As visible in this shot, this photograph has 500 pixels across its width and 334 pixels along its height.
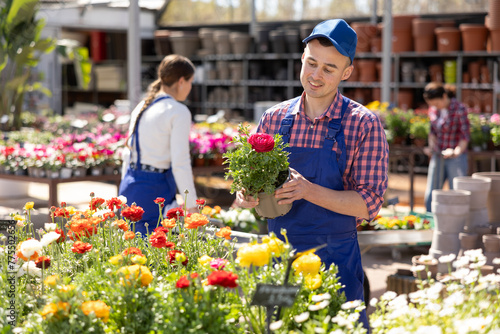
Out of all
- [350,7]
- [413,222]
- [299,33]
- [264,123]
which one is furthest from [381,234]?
[350,7]

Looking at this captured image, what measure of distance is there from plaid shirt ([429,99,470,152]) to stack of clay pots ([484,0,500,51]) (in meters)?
3.82

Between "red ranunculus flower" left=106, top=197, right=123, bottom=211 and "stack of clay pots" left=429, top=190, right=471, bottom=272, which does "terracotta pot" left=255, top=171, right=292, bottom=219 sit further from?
"stack of clay pots" left=429, top=190, right=471, bottom=272

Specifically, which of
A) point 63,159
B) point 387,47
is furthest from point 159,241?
point 387,47

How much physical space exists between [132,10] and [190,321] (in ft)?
17.2

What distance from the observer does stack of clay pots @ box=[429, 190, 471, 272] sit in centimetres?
368

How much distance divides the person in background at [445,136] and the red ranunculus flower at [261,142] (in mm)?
4418

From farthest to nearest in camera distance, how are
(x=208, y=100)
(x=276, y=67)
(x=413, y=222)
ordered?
1. (x=208, y=100)
2. (x=276, y=67)
3. (x=413, y=222)

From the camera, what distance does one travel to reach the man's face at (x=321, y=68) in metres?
2.01

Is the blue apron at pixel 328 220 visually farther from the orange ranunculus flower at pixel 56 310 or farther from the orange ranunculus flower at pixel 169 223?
the orange ranunculus flower at pixel 56 310

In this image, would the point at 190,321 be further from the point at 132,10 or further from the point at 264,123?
the point at 132,10

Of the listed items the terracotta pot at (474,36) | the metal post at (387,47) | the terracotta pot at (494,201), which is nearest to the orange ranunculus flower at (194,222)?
the terracotta pot at (494,201)

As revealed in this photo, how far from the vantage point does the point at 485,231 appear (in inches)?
143

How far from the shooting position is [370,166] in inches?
79.9

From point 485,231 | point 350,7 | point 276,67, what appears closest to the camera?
point 485,231
